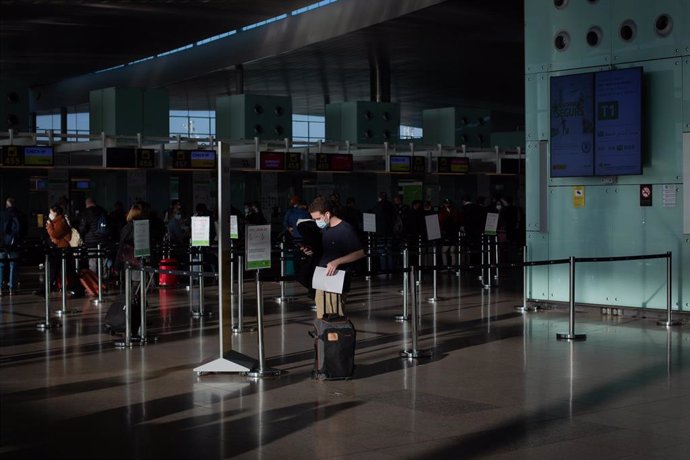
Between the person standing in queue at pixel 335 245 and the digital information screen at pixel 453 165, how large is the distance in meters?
19.3

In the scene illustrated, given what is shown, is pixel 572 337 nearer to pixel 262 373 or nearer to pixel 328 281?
pixel 328 281

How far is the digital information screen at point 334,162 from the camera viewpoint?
27156 millimetres

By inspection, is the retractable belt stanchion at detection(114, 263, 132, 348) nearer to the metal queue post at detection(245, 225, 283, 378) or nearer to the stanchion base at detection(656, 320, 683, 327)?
the metal queue post at detection(245, 225, 283, 378)

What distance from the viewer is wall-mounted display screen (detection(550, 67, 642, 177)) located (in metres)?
15.1

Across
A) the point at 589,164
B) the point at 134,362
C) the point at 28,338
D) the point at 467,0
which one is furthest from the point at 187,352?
the point at 467,0

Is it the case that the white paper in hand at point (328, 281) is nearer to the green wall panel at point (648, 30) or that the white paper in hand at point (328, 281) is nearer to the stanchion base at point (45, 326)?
the stanchion base at point (45, 326)

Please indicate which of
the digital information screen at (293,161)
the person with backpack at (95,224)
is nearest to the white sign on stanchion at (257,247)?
the person with backpack at (95,224)

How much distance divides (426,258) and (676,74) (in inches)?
563

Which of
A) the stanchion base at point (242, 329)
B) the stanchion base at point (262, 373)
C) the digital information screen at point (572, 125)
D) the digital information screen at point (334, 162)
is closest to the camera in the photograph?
the stanchion base at point (262, 373)

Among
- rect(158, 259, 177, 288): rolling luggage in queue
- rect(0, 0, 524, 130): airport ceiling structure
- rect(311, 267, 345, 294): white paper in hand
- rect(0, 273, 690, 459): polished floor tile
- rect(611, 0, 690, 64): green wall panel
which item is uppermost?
rect(0, 0, 524, 130): airport ceiling structure

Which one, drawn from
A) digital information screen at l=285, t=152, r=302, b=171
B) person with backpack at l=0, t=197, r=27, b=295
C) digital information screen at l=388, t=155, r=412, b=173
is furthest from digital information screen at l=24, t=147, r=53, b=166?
digital information screen at l=388, t=155, r=412, b=173

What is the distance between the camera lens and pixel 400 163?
1123 inches

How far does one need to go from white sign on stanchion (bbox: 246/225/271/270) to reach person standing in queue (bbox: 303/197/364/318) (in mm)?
471

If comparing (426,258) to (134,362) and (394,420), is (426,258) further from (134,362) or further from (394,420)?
(394,420)
